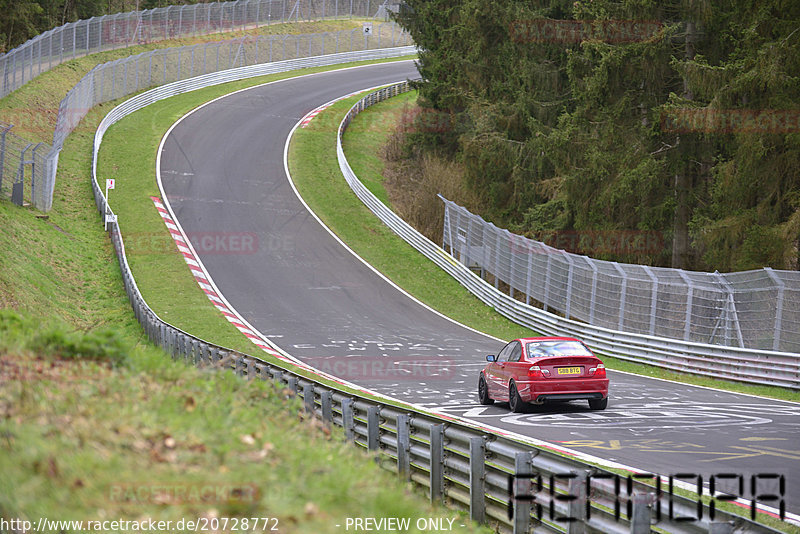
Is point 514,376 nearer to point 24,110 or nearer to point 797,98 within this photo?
point 797,98

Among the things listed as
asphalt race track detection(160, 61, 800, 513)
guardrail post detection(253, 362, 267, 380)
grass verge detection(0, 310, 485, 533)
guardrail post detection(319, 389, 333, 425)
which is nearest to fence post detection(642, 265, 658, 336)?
asphalt race track detection(160, 61, 800, 513)

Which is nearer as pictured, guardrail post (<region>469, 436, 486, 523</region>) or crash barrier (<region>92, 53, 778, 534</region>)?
crash barrier (<region>92, 53, 778, 534</region>)

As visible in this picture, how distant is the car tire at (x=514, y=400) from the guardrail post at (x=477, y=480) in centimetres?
753

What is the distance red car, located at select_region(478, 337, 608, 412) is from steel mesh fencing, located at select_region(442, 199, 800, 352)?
21.2 ft

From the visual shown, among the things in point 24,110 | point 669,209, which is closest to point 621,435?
point 669,209

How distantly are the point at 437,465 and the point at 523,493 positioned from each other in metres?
1.70

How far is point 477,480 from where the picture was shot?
8531 millimetres

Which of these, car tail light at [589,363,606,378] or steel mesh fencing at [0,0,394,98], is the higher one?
steel mesh fencing at [0,0,394,98]

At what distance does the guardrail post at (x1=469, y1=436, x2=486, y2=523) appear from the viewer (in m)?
8.53

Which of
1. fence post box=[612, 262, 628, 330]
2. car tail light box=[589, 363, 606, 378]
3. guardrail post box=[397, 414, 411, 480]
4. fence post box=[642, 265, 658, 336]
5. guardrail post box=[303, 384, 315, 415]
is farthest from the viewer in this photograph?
fence post box=[612, 262, 628, 330]

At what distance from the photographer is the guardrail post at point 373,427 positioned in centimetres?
1077

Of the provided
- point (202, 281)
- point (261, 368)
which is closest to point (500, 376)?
point (261, 368)

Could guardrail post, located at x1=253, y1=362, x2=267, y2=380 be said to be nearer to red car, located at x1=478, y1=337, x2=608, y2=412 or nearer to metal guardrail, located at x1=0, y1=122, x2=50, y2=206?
red car, located at x1=478, y1=337, x2=608, y2=412

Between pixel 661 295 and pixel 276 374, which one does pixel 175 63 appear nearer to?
pixel 661 295
